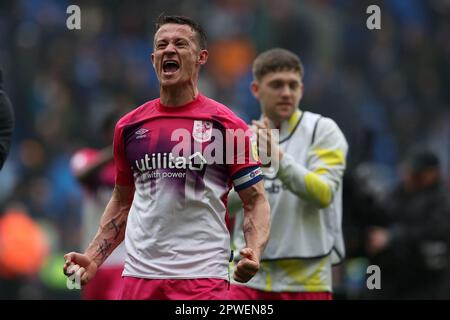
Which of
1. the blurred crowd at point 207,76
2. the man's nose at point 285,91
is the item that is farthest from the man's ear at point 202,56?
the blurred crowd at point 207,76

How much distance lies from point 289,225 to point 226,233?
1412mm

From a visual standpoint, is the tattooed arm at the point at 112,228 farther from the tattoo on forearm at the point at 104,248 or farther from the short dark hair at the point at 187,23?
the short dark hair at the point at 187,23

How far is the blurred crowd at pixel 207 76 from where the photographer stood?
48.4 feet

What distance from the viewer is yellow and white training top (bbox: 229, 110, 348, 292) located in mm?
7375

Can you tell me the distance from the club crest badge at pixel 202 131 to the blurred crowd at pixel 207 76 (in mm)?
8008

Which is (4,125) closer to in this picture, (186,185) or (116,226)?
(116,226)

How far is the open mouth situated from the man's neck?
90 millimetres

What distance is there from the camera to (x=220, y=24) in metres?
17.4

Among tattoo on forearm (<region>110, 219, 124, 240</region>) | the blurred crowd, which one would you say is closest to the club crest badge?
tattoo on forearm (<region>110, 219, 124, 240</region>)

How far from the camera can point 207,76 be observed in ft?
55.1

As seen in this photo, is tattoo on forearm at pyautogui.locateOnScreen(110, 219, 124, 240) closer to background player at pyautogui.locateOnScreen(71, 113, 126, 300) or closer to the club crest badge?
the club crest badge
